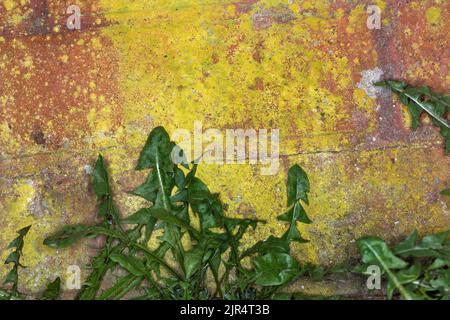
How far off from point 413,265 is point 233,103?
1.14 metres

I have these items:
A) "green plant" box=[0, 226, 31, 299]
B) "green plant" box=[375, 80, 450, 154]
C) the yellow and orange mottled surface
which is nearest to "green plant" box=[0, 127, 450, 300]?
"green plant" box=[0, 226, 31, 299]

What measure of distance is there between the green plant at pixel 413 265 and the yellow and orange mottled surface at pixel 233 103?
0.25m

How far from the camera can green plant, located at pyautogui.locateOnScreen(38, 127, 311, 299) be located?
266 centimetres

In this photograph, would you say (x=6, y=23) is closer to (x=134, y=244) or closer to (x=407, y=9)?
(x=134, y=244)

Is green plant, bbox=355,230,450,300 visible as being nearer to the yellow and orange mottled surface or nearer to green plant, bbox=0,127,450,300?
green plant, bbox=0,127,450,300

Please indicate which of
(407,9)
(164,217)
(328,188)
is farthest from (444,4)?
(164,217)

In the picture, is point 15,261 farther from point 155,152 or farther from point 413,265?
point 413,265

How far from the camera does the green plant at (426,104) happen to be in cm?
266

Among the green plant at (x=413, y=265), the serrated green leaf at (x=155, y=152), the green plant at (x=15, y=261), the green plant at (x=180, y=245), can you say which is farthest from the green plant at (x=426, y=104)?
the green plant at (x=15, y=261)

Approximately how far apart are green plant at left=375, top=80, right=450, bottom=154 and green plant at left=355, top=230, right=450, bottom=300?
1.67 feet

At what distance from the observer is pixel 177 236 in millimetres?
2715

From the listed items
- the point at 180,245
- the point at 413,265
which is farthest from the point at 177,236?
the point at 413,265

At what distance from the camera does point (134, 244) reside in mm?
2645

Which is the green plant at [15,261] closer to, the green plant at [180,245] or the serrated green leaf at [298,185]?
the green plant at [180,245]
